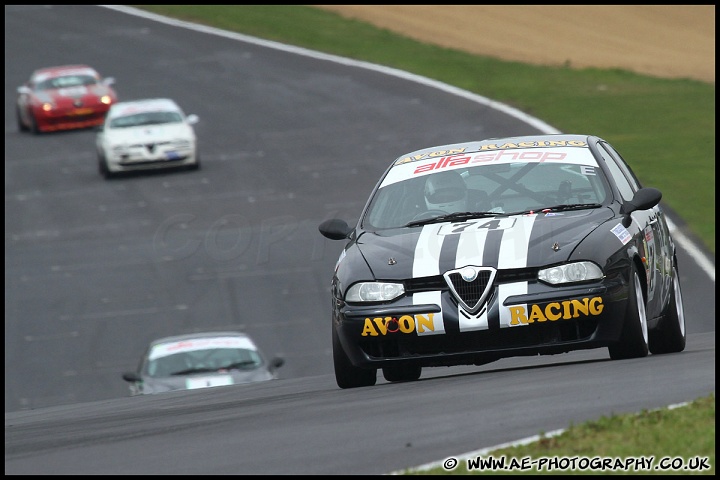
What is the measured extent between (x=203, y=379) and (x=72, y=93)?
891 inches

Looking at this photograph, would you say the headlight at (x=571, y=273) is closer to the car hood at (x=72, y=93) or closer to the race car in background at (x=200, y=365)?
the race car in background at (x=200, y=365)

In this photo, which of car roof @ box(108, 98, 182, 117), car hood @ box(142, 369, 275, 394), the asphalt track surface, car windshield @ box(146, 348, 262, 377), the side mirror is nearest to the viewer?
the asphalt track surface

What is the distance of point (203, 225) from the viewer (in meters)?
29.6

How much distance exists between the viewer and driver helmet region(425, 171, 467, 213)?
10664 millimetres

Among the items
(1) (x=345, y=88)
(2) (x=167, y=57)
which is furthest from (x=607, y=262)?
(2) (x=167, y=57)

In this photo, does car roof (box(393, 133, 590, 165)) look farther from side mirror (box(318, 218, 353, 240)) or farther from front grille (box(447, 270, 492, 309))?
front grille (box(447, 270, 492, 309))

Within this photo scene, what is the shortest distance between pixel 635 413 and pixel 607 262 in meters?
2.34

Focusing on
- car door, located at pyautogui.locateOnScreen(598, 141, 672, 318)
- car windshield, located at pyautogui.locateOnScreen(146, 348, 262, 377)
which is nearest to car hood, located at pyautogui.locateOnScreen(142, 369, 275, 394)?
car windshield, located at pyautogui.locateOnScreen(146, 348, 262, 377)

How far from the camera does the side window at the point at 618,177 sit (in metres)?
11.0

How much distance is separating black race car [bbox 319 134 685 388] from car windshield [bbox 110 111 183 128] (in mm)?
24217

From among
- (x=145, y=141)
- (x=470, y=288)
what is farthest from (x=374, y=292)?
(x=145, y=141)

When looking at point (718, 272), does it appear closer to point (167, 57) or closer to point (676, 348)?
point (676, 348)

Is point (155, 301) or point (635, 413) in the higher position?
point (635, 413)

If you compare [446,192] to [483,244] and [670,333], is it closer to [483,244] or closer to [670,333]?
[483,244]
